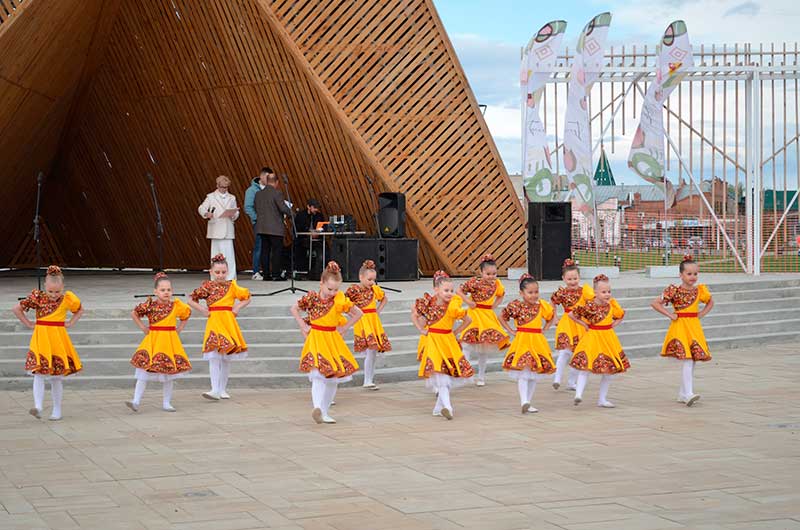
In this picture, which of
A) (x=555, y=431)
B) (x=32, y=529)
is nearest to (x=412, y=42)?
(x=555, y=431)

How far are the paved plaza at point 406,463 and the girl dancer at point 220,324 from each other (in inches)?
9.6

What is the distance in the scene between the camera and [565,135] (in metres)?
16.0

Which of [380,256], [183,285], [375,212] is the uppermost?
[375,212]

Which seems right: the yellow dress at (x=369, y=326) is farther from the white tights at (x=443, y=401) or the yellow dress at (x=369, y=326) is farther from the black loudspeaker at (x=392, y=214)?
the black loudspeaker at (x=392, y=214)

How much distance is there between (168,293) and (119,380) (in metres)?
1.76

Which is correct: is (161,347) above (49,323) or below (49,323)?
below

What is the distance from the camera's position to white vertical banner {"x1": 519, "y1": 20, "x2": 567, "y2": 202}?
1592 centimetres

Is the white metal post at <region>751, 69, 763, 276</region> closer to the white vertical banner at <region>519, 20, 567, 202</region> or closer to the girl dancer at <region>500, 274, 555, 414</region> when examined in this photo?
the white vertical banner at <region>519, 20, 567, 202</region>

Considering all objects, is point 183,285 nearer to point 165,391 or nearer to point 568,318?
point 165,391

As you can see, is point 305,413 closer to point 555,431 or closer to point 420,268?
point 555,431

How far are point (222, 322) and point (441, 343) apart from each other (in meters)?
1.96

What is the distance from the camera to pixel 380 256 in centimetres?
1571

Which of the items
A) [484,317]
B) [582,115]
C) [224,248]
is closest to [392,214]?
[224,248]

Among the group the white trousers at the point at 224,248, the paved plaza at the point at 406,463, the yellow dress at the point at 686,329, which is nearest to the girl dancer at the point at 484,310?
the paved plaza at the point at 406,463
